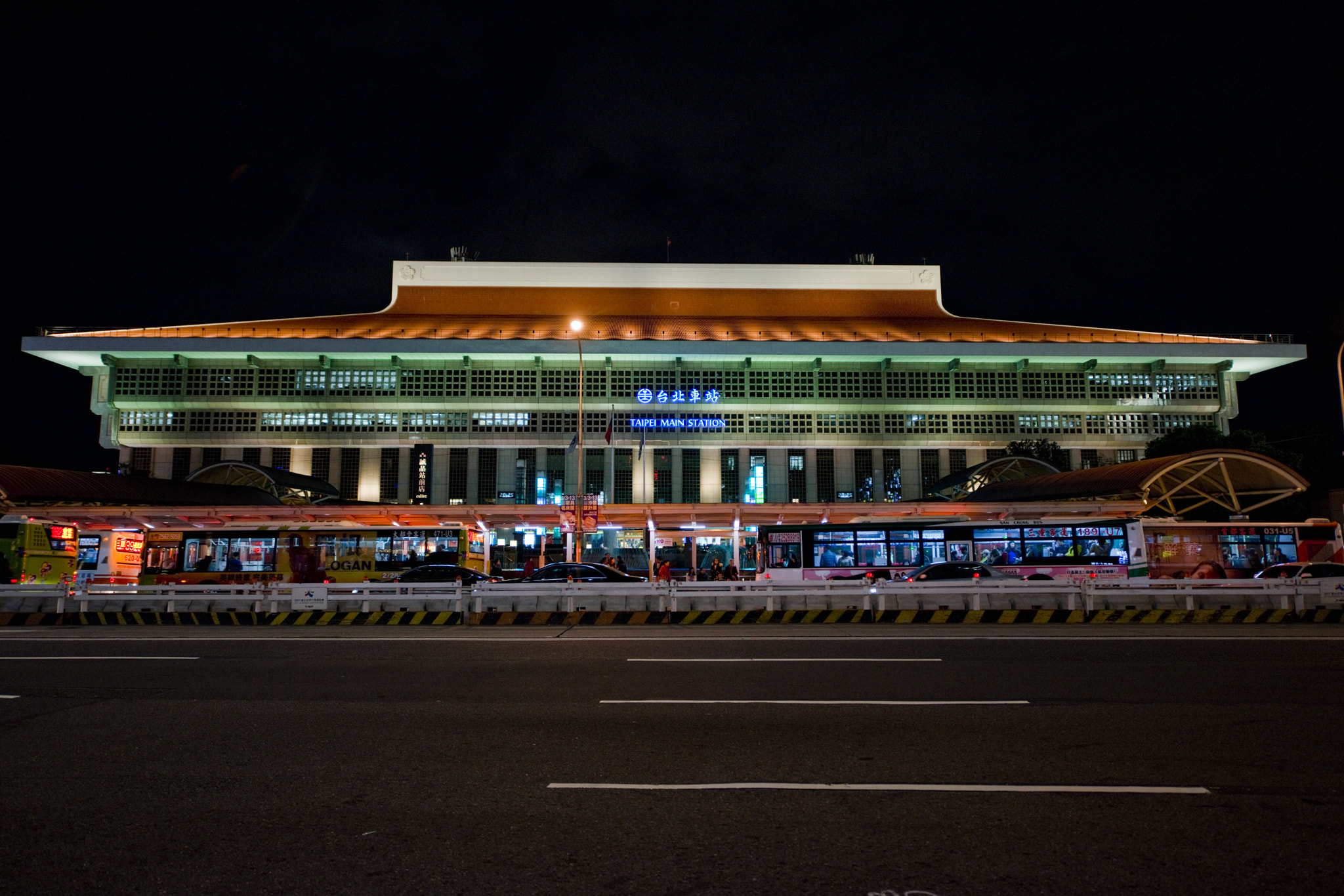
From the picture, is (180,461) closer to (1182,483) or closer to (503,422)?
(503,422)

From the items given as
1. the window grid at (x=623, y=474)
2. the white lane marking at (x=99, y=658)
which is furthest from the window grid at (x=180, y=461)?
the white lane marking at (x=99, y=658)

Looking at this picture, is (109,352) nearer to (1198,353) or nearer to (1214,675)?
(1214,675)

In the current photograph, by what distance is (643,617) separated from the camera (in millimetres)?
17703

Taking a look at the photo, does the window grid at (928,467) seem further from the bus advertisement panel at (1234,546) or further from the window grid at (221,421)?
the window grid at (221,421)

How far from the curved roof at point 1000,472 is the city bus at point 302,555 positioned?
24.9 meters

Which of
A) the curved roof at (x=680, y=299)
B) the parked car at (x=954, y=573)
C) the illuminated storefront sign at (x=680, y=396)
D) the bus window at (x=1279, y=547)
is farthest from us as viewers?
the curved roof at (x=680, y=299)

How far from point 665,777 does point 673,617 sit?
12.5 metres

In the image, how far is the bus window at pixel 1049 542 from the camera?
26828 millimetres

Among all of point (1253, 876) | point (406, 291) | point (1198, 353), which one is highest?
point (406, 291)

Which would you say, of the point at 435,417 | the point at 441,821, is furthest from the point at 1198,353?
the point at 441,821

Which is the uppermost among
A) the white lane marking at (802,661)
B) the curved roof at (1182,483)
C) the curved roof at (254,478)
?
the curved roof at (254,478)

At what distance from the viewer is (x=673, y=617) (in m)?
18.0

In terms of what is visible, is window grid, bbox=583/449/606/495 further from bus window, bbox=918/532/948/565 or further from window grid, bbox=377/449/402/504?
bus window, bbox=918/532/948/565

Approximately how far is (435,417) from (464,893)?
4919cm
